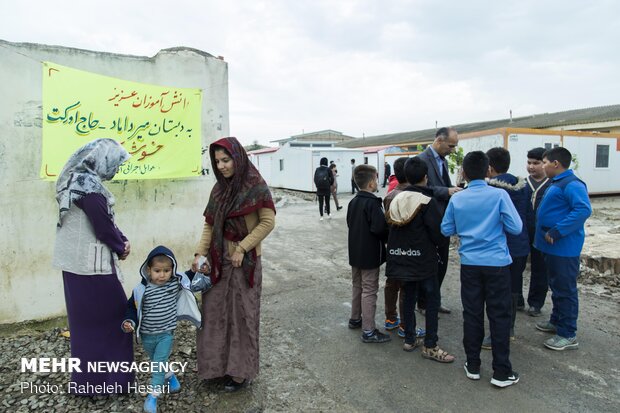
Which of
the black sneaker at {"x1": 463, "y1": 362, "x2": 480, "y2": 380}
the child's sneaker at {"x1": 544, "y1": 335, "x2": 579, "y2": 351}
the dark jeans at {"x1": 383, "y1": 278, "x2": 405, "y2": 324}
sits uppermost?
the dark jeans at {"x1": 383, "y1": 278, "x2": 405, "y2": 324}

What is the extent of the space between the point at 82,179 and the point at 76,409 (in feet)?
5.18

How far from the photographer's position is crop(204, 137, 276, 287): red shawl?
2861 mm

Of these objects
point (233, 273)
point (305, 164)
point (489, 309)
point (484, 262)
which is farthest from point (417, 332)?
point (305, 164)

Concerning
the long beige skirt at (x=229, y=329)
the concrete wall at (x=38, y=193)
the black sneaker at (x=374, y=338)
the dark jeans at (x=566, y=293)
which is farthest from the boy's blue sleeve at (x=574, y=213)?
the concrete wall at (x=38, y=193)

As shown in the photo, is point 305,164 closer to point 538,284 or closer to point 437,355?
point 538,284

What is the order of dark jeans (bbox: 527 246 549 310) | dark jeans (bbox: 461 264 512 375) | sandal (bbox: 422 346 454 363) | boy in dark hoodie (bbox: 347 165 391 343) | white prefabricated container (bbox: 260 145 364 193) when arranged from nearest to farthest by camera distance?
dark jeans (bbox: 461 264 512 375)
sandal (bbox: 422 346 454 363)
boy in dark hoodie (bbox: 347 165 391 343)
dark jeans (bbox: 527 246 549 310)
white prefabricated container (bbox: 260 145 364 193)

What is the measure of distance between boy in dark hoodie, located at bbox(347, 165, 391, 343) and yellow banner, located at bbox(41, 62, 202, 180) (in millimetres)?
2024

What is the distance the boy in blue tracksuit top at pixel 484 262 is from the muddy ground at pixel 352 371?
0.22 m

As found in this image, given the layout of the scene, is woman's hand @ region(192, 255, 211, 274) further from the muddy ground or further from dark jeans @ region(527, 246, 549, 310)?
dark jeans @ region(527, 246, 549, 310)

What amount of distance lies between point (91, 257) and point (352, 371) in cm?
212

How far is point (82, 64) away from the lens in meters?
4.11

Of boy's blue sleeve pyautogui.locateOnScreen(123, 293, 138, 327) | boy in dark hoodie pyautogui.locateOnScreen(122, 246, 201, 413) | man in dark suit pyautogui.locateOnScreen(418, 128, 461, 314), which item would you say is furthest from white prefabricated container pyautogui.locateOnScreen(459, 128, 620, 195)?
boy's blue sleeve pyautogui.locateOnScreen(123, 293, 138, 327)

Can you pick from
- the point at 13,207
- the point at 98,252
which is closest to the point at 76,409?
the point at 98,252

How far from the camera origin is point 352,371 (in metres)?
3.25
